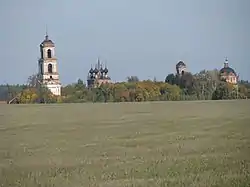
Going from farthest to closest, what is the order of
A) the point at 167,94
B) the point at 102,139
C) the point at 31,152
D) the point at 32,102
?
the point at 167,94 → the point at 32,102 → the point at 102,139 → the point at 31,152

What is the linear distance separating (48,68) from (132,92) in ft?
53.8

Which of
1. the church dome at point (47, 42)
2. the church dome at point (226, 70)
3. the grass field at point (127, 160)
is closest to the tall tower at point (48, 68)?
the church dome at point (47, 42)

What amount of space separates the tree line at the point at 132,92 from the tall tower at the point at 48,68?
1.65 metres

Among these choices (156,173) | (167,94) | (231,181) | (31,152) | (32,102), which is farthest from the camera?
(167,94)

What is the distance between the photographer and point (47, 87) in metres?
81.4

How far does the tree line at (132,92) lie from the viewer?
76188 mm

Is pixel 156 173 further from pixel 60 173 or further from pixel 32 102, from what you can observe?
pixel 32 102

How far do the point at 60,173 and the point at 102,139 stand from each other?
7.12 metres

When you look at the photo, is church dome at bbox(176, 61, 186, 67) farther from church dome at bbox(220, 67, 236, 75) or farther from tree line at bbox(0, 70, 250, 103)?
tree line at bbox(0, 70, 250, 103)

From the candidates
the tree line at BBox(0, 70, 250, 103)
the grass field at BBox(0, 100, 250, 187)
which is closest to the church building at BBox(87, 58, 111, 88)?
the tree line at BBox(0, 70, 250, 103)

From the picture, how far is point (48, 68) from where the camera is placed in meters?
87.1

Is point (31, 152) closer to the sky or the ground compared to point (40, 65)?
closer to the ground

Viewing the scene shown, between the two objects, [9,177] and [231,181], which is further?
[9,177]

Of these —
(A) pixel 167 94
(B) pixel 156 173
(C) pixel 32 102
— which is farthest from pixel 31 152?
(A) pixel 167 94
